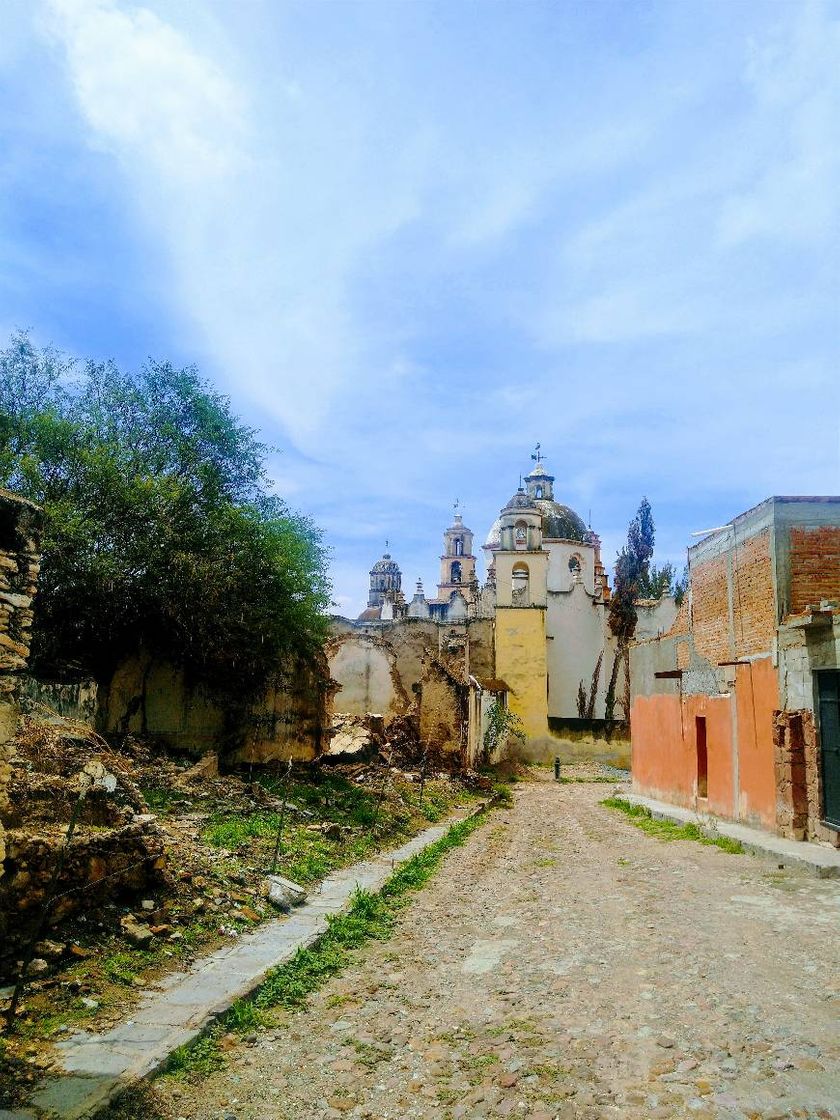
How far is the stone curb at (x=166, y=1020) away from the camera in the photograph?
13.4 feet

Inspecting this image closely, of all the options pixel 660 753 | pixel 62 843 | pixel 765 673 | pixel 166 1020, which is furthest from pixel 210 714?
pixel 166 1020

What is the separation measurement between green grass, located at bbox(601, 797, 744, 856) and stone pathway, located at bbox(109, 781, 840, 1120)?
2.85m

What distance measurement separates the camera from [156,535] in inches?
649

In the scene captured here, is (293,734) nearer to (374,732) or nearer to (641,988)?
(374,732)

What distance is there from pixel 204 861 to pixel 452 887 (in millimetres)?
3217

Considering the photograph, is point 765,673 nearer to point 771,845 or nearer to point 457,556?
point 771,845

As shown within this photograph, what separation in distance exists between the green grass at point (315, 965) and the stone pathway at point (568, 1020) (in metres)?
0.15

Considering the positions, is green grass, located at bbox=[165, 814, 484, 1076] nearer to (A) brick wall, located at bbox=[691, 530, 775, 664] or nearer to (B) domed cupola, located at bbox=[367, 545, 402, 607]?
(A) brick wall, located at bbox=[691, 530, 775, 664]

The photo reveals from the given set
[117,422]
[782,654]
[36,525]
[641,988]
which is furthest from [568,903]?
[117,422]

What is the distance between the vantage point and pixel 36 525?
5.06 m

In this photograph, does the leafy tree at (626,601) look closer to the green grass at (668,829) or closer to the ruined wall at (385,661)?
the ruined wall at (385,661)

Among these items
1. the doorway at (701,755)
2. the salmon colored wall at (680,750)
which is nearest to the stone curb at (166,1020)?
the salmon colored wall at (680,750)

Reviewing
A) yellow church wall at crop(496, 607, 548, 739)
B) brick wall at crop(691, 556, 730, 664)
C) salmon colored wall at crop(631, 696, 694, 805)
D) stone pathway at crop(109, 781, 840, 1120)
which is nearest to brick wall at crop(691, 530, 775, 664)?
brick wall at crop(691, 556, 730, 664)

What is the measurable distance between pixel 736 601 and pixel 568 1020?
10.5 metres
